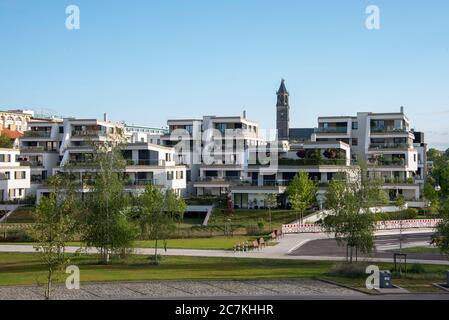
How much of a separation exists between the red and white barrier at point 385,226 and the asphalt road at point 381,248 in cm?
342

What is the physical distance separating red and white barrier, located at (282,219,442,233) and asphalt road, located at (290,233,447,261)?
134 inches

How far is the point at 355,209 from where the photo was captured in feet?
88.3

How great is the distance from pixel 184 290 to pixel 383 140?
47545 mm

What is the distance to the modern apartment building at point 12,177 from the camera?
184ft

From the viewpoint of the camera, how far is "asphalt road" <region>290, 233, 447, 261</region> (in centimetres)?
3084

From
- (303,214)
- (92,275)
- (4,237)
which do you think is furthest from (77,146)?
(92,275)

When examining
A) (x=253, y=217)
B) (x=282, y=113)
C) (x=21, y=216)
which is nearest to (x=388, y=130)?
(x=253, y=217)

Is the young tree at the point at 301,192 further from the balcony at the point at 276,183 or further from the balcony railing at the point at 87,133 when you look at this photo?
the balcony railing at the point at 87,133

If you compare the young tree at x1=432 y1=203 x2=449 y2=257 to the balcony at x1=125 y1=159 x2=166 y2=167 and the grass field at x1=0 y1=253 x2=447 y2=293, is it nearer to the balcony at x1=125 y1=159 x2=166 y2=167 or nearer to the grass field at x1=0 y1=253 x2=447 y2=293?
the grass field at x1=0 y1=253 x2=447 y2=293

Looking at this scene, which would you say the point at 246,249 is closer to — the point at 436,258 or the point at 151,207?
the point at 151,207

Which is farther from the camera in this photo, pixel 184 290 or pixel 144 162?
pixel 144 162

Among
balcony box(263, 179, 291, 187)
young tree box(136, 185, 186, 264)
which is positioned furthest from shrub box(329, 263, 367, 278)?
balcony box(263, 179, 291, 187)

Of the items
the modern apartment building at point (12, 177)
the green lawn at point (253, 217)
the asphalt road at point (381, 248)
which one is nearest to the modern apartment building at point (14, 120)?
the modern apartment building at point (12, 177)

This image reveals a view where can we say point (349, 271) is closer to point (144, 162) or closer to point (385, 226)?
point (385, 226)
